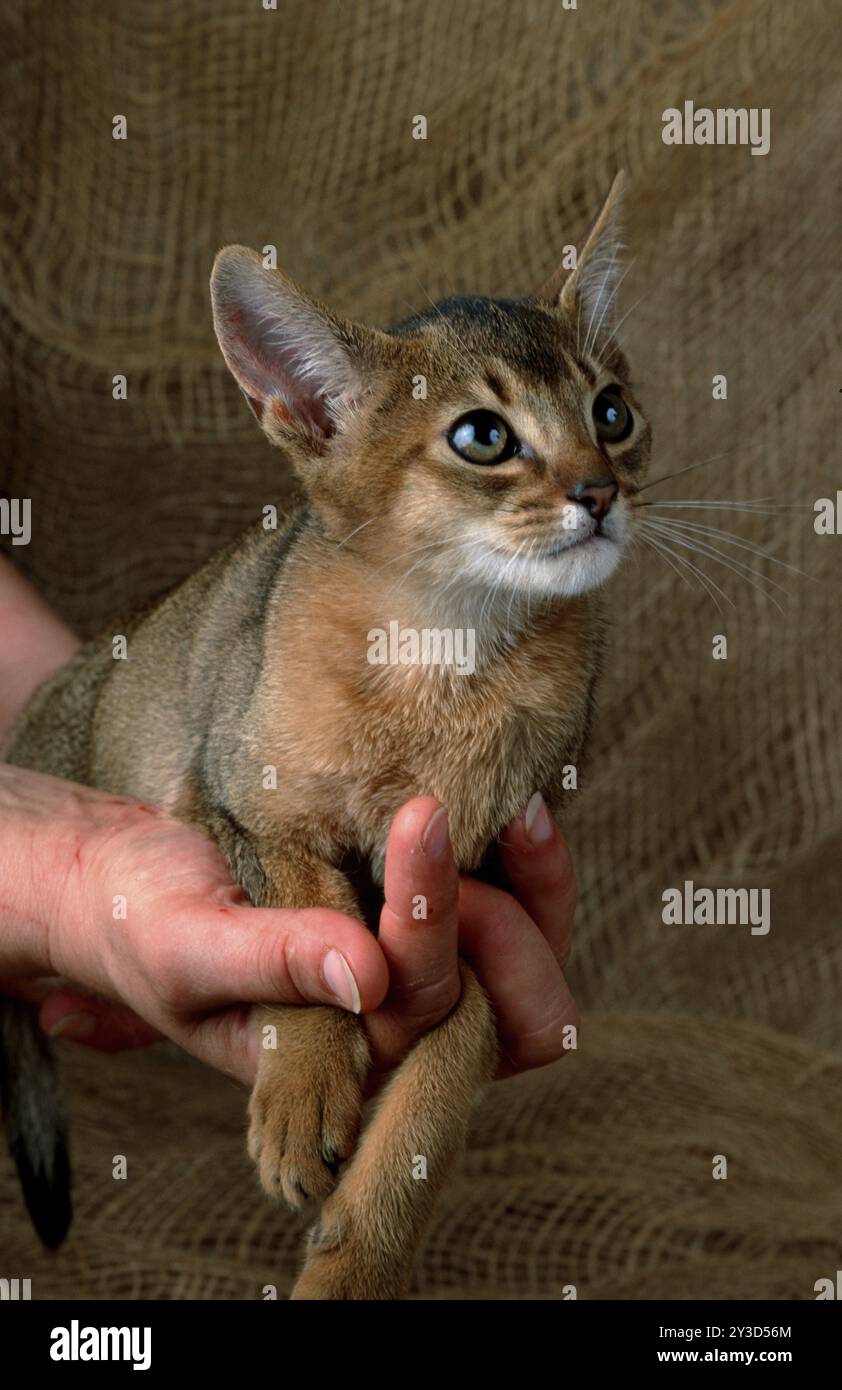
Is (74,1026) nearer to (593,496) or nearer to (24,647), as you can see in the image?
(24,647)

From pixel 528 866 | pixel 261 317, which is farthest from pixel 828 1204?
pixel 261 317

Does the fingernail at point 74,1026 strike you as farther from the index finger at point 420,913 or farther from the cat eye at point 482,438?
the cat eye at point 482,438

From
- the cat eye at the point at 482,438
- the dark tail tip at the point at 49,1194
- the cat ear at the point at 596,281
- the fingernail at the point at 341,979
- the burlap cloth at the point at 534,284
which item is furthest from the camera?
the burlap cloth at the point at 534,284

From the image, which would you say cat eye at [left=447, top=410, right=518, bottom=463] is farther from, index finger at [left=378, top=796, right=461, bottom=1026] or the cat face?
index finger at [left=378, top=796, right=461, bottom=1026]

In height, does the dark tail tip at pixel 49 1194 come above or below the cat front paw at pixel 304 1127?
below

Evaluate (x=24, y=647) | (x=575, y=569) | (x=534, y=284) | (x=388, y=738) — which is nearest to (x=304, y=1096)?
(x=388, y=738)

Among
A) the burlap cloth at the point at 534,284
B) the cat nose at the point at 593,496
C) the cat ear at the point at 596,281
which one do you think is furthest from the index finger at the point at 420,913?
the burlap cloth at the point at 534,284

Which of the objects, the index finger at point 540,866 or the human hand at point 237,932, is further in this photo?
the index finger at point 540,866

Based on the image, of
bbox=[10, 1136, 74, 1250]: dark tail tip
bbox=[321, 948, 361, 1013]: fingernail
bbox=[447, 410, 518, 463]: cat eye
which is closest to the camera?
bbox=[321, 948, 361, 1013]: fingernail

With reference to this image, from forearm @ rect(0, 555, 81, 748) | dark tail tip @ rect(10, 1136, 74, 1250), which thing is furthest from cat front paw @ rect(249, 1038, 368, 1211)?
forearm @ rect(0, 555, 81, 748)
